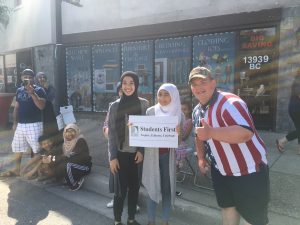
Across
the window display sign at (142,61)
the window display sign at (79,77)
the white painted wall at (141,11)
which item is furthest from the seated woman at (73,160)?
the window display sign at (79,77)

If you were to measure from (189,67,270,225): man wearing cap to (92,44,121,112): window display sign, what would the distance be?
8.00 metres

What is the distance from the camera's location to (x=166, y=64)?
926 cm

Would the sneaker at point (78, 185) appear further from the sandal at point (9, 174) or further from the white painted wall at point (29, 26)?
the white painted wall at point (29, 26)

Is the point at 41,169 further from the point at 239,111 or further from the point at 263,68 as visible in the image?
the point at 263,68

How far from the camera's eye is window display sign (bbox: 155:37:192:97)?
8875mm

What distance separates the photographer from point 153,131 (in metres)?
3.39

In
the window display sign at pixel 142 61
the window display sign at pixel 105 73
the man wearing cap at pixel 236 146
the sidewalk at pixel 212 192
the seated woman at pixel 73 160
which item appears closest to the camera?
the man wearing cap at pixel 236 146

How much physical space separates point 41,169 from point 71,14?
288 inches

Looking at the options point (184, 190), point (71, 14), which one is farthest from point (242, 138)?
point (71, 14)

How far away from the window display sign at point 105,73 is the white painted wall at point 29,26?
2.22 meters

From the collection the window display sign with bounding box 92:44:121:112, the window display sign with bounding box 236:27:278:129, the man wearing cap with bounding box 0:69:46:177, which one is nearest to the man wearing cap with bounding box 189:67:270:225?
the man wearing cap with bounding box 0:69:46:177

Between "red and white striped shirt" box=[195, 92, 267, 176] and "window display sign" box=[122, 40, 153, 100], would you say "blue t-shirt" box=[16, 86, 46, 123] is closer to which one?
"red and white striped shirt" box=[195, 92, 267, 176]

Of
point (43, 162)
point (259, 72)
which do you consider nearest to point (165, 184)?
point (43, 162)

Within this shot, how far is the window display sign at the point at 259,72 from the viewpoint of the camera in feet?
24.7
